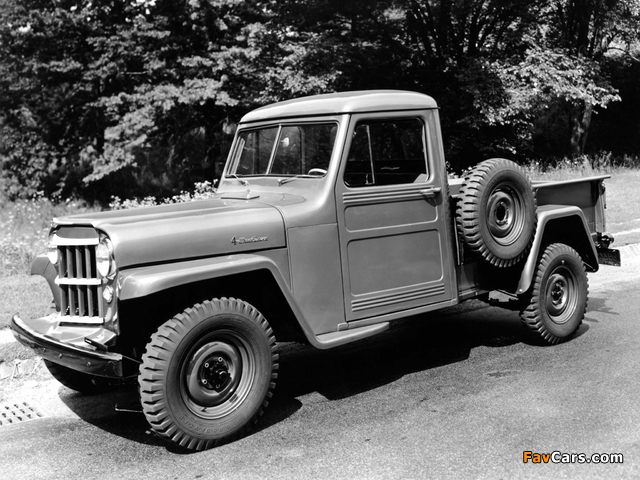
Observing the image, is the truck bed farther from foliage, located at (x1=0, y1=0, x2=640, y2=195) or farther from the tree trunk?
the tree trunk

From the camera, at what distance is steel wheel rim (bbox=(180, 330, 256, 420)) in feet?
13.3

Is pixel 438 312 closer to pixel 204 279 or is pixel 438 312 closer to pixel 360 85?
pixel 204 279

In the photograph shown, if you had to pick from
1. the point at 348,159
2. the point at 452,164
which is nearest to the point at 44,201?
the point at 452,164

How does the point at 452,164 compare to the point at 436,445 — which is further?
the point at 452,164

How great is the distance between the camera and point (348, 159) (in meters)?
4.77

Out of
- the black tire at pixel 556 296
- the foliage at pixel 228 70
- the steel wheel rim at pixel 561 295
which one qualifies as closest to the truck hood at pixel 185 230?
the black tire at pixel 556 296

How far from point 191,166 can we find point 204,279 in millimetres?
19752

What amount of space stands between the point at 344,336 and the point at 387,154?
4.82 ft

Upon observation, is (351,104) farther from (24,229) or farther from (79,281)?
(24,229)

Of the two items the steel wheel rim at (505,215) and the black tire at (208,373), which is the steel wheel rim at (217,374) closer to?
the black tire at (208,373)

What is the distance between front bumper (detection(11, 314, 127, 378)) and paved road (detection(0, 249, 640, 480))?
1.75 feet

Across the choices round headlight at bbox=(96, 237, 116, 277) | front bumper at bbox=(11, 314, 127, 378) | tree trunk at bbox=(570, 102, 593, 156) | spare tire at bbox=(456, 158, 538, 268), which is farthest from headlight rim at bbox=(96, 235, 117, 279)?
tree trunk at bbox=(570, 102, 593, 156)

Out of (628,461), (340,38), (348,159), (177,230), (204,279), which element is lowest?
(628,461)

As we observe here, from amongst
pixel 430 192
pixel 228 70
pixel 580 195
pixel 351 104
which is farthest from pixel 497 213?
pixel 228 70
